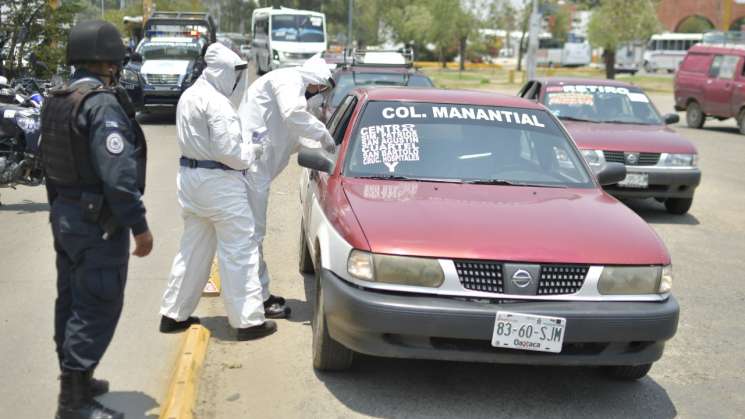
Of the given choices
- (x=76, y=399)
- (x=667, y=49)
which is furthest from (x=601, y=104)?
(x=667, y=49)

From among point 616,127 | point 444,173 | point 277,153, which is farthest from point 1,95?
point 616,127

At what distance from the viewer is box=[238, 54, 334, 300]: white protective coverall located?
6254 millimetres

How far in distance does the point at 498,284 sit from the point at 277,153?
234 cm

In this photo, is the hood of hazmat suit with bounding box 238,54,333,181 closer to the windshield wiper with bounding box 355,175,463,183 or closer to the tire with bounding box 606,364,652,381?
the windshield wiper with bounding box 355,175,463,183

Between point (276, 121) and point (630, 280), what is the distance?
277 cm

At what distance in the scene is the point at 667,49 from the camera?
69.5 metres

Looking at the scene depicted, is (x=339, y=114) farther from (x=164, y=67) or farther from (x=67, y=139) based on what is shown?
(x=164, y=67)

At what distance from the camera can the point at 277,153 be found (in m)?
6.52

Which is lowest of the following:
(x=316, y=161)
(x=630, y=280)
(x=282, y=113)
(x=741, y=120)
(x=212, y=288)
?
(x=741, y=120)

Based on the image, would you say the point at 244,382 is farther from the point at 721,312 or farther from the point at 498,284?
the point at 721,312

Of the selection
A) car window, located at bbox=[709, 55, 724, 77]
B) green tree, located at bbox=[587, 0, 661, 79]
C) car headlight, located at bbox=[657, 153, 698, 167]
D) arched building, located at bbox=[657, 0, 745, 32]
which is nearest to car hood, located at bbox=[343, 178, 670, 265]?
car headlight, located at bbox=[657, 153, 698, 167]

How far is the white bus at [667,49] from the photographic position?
67.6 meters

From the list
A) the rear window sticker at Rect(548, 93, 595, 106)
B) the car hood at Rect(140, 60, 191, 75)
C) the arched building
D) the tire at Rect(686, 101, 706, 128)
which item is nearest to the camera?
the rear window sticker at Rect(548, 93, 595, 106)

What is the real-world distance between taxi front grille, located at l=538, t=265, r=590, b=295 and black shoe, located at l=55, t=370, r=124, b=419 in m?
2.24
